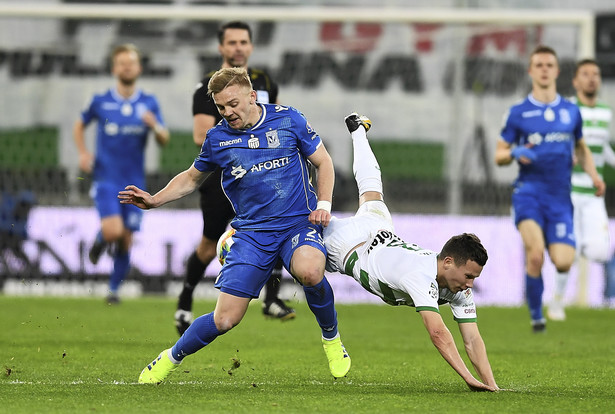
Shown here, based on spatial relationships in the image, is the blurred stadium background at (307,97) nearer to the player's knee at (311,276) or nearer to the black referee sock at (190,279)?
the black referee sock at (190,279)

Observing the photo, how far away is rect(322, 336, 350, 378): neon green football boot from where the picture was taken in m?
6.90

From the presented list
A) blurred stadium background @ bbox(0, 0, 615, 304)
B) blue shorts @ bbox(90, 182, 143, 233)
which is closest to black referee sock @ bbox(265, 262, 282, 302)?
blue shorts @ bbox(90, 182, 143, 233)

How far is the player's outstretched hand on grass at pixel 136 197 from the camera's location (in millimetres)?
6355

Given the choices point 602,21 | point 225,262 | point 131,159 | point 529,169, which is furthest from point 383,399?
point 602,21

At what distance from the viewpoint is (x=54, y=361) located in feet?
25.7

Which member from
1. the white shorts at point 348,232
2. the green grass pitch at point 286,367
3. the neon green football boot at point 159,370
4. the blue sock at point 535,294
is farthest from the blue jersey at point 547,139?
the neon green football boot at point 159,370

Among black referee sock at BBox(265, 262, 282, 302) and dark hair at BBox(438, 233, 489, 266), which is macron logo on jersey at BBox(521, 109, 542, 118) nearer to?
black referee sock at BBox(265, 262, 282, 302)

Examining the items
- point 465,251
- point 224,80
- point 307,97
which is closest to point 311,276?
point 465,251

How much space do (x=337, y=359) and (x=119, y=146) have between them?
653 centimetres

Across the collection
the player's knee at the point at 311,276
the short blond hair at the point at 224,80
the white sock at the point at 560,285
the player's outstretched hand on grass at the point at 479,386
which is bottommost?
the white sock at the point at 560,285

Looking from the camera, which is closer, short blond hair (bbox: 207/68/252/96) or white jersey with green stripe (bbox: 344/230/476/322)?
white jersey with green stripe (bbox: 344/230/476/322)

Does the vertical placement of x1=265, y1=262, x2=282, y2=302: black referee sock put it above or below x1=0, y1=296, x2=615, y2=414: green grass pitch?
above

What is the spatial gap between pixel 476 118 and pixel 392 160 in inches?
52.8

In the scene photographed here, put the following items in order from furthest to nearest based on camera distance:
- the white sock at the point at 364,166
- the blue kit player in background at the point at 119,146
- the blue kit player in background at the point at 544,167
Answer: the blue kit player in background at the point at 119,146
the blue kit player in background at the point at 544,167
the white sock at the point at 364,166
